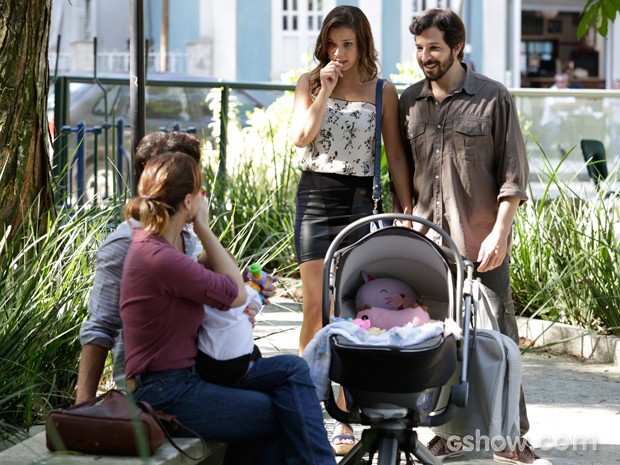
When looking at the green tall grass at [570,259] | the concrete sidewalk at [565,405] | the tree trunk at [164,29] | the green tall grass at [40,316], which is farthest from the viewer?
the tree trunk at [164,29]

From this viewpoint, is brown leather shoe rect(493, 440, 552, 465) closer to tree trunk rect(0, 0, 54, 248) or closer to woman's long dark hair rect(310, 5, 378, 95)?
woman's long dark hair rect(310, 5, 378, 95)

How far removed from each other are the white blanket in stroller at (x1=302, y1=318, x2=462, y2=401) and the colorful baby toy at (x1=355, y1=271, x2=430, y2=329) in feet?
0.76

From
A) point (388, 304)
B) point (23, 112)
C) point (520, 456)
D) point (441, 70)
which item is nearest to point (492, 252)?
point (388, 304)

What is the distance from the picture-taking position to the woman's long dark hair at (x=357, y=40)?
5055mm

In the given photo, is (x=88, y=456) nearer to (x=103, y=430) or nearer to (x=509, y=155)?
(x=103, y=430)

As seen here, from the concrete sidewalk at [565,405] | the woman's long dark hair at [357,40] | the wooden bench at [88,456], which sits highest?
the woman's long dark hair at [357,40]

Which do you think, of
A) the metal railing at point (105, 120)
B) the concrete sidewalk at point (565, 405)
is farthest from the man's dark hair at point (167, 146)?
the metal railing at point (105, 120)

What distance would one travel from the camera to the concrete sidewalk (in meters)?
5.12

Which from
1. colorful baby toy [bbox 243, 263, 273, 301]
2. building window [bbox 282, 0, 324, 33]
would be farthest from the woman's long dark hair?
building window [bbox 282, 0, 324, 33]

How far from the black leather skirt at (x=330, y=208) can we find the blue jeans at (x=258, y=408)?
1.24 m

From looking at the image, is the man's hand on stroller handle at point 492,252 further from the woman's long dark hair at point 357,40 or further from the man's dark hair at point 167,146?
the man's dark hair at point 167,146

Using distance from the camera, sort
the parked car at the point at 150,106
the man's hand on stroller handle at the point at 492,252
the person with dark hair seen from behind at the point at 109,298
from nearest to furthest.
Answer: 1. the person with dark hair seen from behind at the point at 109,298
2. the man's hand on stroller handle at the point at 492,252
3. the parked car at the point at 150,106

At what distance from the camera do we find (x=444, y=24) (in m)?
4.72

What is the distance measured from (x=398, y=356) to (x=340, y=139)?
149 cm
